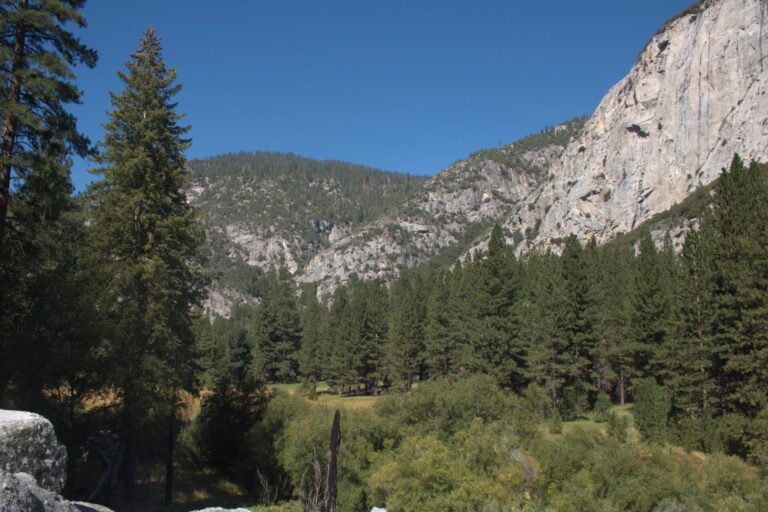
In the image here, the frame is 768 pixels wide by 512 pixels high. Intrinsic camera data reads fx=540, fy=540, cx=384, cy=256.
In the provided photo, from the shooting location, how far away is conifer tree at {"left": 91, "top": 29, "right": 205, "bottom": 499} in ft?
54.6

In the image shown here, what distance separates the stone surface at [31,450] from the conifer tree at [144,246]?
28.1ft

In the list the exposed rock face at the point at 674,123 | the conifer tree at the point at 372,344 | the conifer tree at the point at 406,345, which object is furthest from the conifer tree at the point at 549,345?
the exposed rock face at the point at 674,123

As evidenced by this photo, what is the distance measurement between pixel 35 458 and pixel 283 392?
88.4 ft

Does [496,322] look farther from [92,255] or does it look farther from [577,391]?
[92,255]

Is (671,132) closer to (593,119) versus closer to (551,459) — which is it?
(593,119)

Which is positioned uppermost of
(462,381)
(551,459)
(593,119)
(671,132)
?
(593,119)

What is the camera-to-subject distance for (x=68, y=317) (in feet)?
49.9

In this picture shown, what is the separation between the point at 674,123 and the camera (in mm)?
121562

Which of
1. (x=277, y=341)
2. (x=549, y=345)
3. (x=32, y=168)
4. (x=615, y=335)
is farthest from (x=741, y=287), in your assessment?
(x=277, y=341)

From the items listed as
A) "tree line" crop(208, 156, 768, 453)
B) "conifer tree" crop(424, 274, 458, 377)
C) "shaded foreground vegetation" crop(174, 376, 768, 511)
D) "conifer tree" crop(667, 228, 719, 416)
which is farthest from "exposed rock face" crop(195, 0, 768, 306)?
"shaded foreground vegetation" crop(174, 376, 768, 511)

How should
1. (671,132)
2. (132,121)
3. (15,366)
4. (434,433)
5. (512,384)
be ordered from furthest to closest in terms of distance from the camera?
1. (671,132)
2. (512,384)
3. (434,433)
4. (132,121)
5. (15,366)

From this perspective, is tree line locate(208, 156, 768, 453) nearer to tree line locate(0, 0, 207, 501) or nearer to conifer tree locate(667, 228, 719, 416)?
conifer tree locate(667, 228, 719, 416)

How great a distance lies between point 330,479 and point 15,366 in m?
11.0

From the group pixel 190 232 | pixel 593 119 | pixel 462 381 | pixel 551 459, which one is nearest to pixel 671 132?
pixel 593 119
